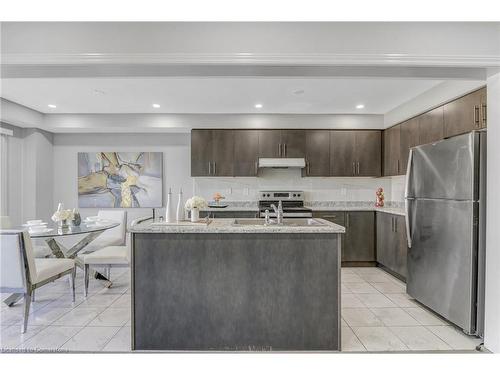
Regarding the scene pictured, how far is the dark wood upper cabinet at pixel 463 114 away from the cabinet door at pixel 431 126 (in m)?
0.09

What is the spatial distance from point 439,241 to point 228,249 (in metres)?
1.99

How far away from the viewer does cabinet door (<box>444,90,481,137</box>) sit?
9.59 ft

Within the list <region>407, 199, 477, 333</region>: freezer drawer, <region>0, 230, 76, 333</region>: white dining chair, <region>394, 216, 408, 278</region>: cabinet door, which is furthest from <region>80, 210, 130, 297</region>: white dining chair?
<region>394, 216, 408, 278</region>: cabinet door

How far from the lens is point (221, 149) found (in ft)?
16.3

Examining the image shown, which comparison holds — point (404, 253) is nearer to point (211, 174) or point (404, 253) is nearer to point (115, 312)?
point (211, 174)

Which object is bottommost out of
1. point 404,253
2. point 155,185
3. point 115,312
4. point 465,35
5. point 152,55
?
point 115,312

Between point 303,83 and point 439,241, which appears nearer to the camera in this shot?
point 439,241

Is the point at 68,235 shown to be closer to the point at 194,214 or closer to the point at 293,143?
the point at 194,214

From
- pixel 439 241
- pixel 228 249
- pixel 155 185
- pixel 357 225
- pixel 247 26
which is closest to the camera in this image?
pixel 247 26

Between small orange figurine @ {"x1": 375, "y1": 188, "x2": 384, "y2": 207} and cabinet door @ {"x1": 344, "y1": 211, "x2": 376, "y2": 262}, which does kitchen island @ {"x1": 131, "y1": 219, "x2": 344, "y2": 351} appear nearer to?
cabinet door @ {"x1": 344, "y1": 211, "x2": 376, "y2": 262}

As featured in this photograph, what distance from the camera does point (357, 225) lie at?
473 cm

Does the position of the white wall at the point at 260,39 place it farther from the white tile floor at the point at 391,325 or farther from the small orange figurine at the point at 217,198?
the small orange figurine at the point at 217,198

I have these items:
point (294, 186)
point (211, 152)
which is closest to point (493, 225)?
point (294, 186)

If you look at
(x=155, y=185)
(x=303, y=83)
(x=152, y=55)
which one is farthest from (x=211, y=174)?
(x=152, y=55)
